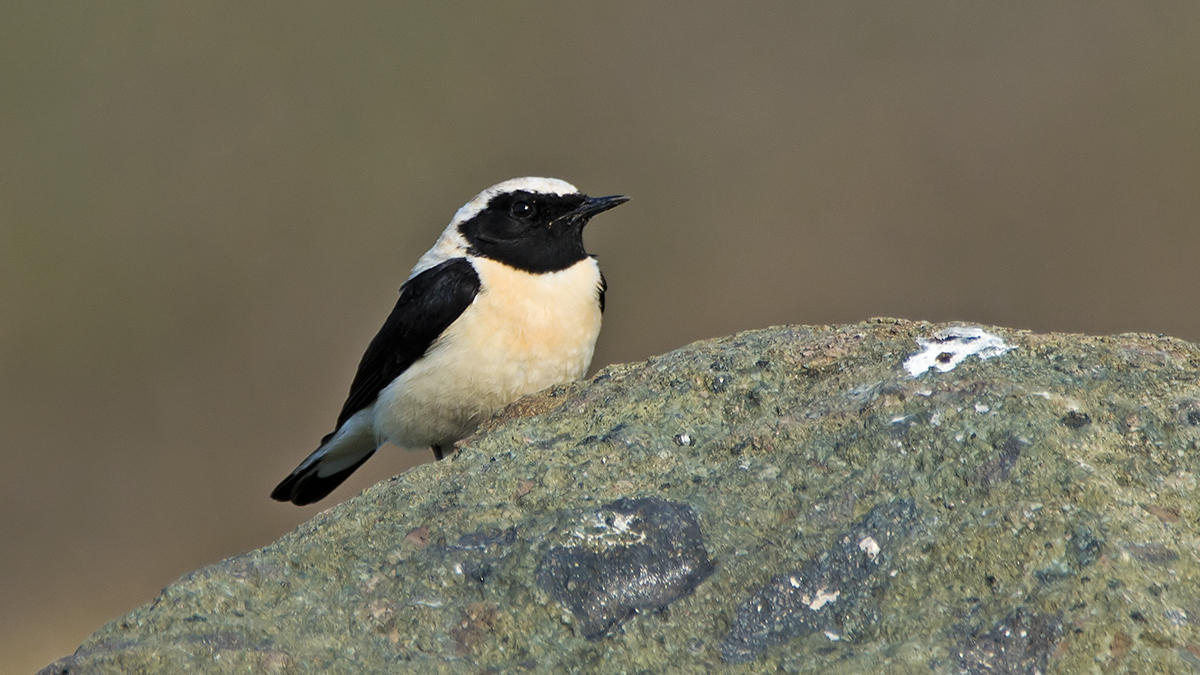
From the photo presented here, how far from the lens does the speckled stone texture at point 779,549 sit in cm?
272

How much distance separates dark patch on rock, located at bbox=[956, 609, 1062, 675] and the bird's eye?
14.0 ft

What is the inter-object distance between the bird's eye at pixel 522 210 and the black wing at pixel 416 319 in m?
0.37

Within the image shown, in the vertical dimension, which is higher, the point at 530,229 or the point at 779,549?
the point at 779,549

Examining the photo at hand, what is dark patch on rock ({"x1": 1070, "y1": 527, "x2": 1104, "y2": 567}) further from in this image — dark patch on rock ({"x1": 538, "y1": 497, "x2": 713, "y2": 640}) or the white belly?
the white belly

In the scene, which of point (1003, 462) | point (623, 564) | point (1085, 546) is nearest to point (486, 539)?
point (623, 564)

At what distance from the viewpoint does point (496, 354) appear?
593cm

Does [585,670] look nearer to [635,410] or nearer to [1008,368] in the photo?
[635,410]

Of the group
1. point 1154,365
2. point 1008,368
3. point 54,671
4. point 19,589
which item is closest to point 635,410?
point 1008,368

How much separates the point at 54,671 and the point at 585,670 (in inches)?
43.1

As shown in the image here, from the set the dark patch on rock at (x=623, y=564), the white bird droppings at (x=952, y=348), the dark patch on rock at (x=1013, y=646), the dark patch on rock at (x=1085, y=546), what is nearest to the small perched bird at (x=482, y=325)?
the white bird droppings at (x=952, y=348)

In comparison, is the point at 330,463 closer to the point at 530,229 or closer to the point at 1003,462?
the point at 530,229

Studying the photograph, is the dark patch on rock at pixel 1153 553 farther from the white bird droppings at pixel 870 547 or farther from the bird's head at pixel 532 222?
the bird's head at pixel 532 222

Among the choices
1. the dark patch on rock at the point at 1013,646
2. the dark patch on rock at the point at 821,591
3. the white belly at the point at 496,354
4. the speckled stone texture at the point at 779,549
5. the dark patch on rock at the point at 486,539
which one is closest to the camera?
the dark patch on rock at the point at 1013,646

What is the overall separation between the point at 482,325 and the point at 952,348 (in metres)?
2.61
